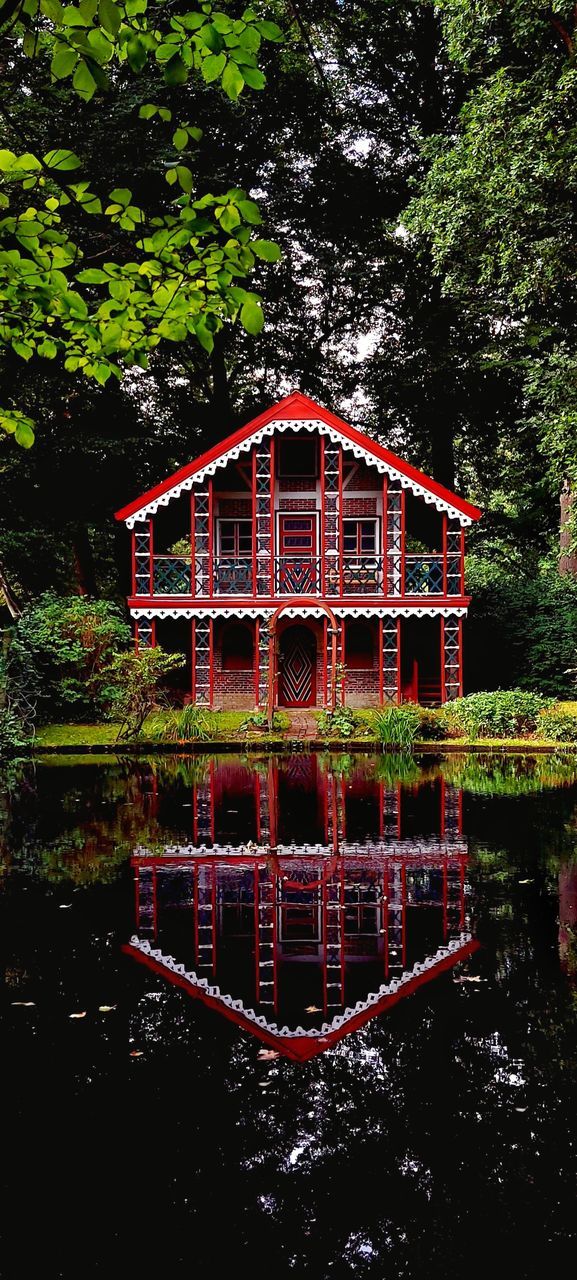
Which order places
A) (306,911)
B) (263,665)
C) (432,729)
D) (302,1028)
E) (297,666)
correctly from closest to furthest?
(302,1028)
(306,911)
(432,729)
(263,665)
(297,666)

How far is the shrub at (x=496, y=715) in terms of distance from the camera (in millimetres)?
21969

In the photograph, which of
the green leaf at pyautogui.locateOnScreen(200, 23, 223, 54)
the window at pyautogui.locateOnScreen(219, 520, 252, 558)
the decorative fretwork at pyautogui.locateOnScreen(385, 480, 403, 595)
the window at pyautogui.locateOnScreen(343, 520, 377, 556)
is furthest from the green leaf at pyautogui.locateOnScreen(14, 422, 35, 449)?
the window at pyautogui.locateOnScreen(219, 520, 252, 558)

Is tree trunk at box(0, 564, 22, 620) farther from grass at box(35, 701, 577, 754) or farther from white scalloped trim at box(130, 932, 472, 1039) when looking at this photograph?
white scalloped trim at box(130, 932, 472, 1039)

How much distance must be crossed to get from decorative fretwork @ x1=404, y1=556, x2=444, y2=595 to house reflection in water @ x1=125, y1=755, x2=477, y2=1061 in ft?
46.7

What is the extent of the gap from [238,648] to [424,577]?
599 centimetres

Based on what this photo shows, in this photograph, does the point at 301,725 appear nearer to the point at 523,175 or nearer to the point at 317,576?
the point at 317,576

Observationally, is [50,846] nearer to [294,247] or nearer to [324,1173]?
[324,1173]

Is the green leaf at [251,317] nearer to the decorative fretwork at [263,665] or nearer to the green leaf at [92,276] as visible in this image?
the green leaf at [92,276]

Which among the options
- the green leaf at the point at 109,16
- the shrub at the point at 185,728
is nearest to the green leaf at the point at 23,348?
the green leaf at the point at 109,16

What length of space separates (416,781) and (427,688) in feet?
43.8

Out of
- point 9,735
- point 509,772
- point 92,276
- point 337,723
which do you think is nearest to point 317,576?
point 337,723

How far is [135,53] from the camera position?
4348 millimetres

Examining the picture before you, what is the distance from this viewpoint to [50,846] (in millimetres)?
10703

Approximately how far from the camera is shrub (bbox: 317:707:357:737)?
21.9 metres
